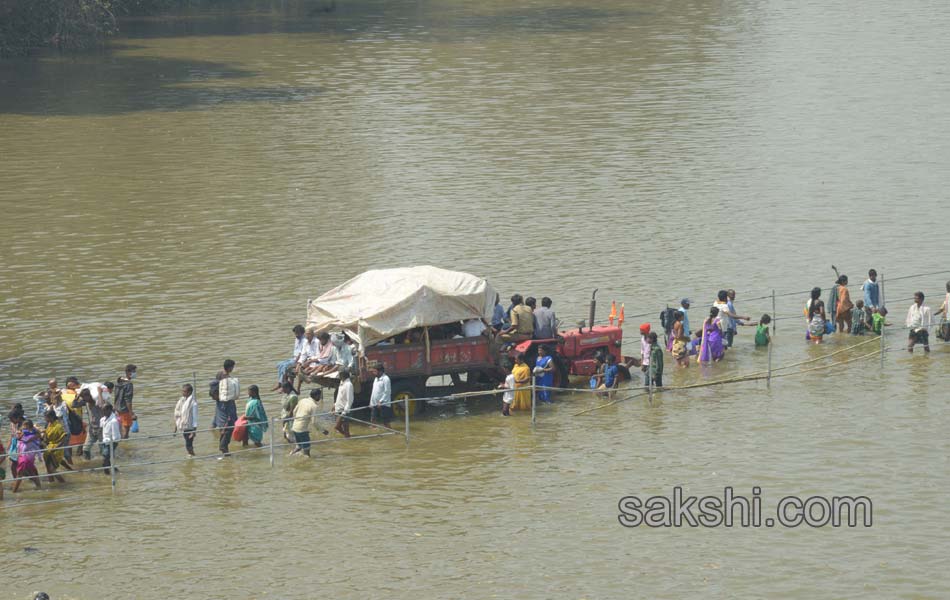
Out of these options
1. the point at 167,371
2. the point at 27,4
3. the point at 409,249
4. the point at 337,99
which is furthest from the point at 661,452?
the point at 27,4

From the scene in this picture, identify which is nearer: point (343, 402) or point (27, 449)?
point (27, 449)

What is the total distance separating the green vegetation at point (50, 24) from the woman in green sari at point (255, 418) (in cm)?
6115

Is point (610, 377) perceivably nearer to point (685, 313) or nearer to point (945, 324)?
point (685, 313)

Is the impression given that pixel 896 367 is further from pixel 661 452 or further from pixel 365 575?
pixel 365 575

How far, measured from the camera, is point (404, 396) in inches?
1129

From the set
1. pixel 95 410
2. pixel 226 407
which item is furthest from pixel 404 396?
pixel 95 410

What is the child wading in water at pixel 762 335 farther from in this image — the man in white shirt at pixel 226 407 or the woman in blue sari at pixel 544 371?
the man in white shirt at pixel 226 407

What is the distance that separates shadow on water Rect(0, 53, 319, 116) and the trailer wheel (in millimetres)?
43272

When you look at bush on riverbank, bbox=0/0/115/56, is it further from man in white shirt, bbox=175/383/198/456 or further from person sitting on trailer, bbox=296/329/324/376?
man in white shirt, bbox=175/383/198/456

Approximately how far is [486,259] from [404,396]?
45.8ft

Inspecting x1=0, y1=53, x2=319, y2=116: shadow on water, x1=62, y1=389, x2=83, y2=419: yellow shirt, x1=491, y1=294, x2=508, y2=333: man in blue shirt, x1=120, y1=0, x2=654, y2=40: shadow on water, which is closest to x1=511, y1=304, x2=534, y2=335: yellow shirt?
x1=491, y1=294, x2=508, y2=333: man in blue shirt

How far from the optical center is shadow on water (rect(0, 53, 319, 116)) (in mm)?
69812
